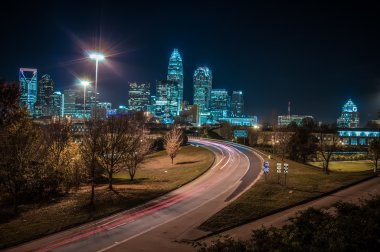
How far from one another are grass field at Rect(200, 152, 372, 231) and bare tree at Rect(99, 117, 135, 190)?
13906 mm

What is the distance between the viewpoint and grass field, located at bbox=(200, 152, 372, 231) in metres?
20.3

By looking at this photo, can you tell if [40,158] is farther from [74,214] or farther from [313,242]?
[313,242]

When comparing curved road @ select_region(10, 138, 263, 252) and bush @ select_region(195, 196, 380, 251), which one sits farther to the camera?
curved road @ select_region(10, 138, 263, 252)

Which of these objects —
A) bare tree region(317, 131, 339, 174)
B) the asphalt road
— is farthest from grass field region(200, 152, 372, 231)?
bare tree region(317, 131, 339, 174)

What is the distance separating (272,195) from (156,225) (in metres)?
10.5

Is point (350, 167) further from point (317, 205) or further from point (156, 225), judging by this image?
point (156, 225)

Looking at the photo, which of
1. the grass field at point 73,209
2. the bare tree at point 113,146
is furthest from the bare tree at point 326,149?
the bare tree at point 113,146

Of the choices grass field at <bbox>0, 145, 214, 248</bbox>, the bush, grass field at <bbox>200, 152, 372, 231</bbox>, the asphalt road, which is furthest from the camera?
grass field at <bbox>200, 152, 372, 231</bbox>

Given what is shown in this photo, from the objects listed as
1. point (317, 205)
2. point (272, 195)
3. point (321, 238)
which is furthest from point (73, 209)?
point (321, 238)

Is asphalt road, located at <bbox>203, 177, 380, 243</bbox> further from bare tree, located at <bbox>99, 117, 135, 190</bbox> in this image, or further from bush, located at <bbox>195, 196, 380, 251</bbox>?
bare tree, located at <bbox>99, 117, 135, 190</bbox>

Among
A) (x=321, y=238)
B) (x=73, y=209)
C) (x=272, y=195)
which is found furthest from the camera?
(x=272, y=195)

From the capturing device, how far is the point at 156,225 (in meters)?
20.3

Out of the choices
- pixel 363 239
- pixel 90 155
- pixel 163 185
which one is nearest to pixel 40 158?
pixel 90 155

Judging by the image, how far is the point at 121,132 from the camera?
32.5 m
